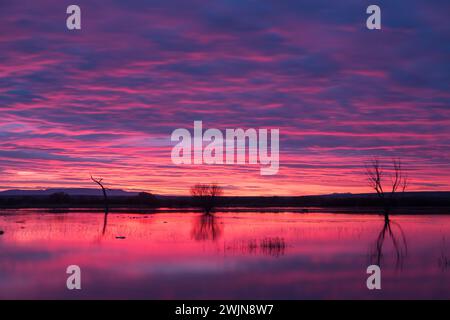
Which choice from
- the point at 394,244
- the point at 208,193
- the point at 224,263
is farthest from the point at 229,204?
the point at 224,263

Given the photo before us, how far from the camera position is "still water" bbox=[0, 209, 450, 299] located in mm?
18047

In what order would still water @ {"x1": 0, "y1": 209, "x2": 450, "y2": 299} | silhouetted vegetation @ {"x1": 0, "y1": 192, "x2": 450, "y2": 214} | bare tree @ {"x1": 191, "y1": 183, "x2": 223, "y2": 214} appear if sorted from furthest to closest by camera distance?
1. silhouetted vegetation @ {"x1": 0, "y1": 192, "x2": 450, "y2": 214}
2. bare tree @ {"x1": 191, "y1": 183, "x2": 223, "y2": 214}
3. still water @ {"x1": 0, "y1": 209, "x2": 450, "y2": 299}

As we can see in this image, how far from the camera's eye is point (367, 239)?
1340 inches

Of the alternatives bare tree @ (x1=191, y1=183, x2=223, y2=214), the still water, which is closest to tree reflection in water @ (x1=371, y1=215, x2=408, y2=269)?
the still water

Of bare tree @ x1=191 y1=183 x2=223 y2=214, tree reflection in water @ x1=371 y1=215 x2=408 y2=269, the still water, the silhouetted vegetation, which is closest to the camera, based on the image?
the still water

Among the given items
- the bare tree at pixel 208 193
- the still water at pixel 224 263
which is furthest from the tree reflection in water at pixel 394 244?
the bare tree at pixel 208 193

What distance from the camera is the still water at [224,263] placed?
1805 centimetres

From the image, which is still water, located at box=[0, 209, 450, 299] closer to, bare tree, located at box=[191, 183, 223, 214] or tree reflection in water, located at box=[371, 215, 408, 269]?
tree reflection in water, located at box=[371, 215, 408, 269]

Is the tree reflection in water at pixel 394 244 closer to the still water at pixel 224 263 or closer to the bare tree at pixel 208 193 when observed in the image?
the still water at pixel 224 263

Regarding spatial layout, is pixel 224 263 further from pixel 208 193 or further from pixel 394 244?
pixel 208 193

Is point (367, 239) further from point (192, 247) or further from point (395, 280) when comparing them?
point (395, 280)
